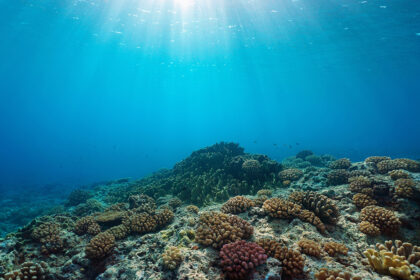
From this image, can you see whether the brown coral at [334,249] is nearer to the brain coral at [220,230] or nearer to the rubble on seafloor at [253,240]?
the rubble on seafloor at [253,240]

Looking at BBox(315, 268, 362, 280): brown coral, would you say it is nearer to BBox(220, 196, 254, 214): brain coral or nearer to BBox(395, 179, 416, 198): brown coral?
BBox(220, 196, 254, 214): brain coral

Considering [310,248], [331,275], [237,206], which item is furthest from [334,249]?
[237,206]

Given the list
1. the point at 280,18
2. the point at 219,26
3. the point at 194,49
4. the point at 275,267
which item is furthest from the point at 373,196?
the point at 194,49

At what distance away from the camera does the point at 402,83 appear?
71.0m

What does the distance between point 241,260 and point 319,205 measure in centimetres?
423

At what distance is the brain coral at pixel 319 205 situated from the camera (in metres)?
6.98

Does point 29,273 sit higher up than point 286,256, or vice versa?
point 286,256

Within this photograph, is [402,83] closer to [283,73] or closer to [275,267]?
[283,73]

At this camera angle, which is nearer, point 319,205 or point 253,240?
point 253,240

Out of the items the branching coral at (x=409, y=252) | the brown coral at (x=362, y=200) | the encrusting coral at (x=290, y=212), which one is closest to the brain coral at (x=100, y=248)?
the encrusting coral at (x=290, y=212)

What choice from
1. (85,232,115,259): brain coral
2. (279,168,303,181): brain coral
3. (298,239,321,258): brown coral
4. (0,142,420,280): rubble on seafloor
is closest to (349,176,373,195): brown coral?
(0,142,420,280): rubble on seafloor

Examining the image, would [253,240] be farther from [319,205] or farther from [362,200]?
[362,200]

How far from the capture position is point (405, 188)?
7641 millimetres

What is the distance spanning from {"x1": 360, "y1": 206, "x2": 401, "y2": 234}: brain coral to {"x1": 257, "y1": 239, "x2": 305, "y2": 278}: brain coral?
3.65 m
